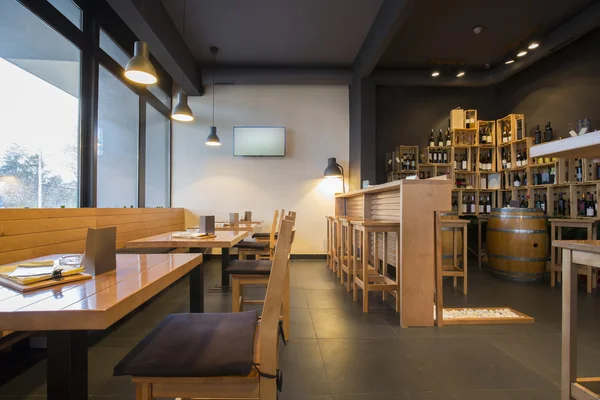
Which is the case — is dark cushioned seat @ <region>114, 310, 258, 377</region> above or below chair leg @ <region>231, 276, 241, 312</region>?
above

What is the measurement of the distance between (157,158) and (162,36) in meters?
2.11

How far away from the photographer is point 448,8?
392 cm

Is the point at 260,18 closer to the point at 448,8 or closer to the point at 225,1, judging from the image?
the point at 225,1

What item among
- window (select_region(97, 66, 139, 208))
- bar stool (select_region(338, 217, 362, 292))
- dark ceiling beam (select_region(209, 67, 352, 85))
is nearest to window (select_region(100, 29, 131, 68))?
window (select_region(97, 66, 139, 208))

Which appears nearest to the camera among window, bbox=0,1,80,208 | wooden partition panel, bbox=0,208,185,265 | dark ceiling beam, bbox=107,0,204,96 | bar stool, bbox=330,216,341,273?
wooden partition panel, bbox=0,208,185,265

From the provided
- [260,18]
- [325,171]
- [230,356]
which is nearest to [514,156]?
[325,171]

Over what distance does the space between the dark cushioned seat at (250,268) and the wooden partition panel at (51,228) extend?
1397mm

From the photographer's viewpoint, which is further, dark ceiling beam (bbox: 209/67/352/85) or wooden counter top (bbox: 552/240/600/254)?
dark ceiling beam (bbox: 209/67/352/85)

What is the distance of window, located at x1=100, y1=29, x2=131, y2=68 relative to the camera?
347 cm

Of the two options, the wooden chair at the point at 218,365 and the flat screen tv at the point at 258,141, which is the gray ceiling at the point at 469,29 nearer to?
the flat screen tv at the point at 258,141

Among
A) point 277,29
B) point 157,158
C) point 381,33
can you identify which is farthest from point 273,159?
point 381,33

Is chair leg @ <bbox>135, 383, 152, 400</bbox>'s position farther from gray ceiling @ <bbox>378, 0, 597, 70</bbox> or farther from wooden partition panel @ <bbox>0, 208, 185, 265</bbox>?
gray ceiling @ <bbox>378, 0, 597, 70</bbox>

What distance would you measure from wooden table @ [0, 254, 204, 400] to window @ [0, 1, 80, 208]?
197 centimetres

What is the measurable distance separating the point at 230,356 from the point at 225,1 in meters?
4.37
